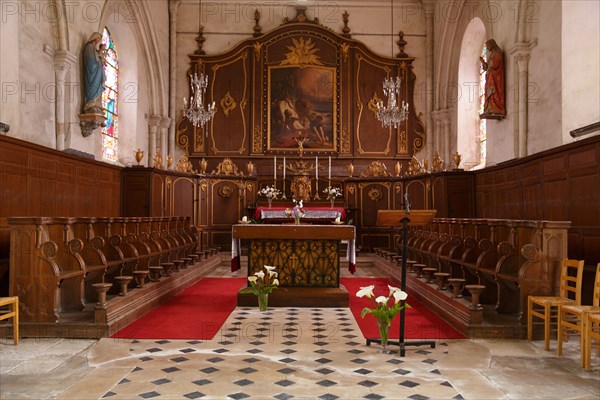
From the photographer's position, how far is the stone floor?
13.3ft

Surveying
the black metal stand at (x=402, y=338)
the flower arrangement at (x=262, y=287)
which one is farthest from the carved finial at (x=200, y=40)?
the black metal stand at (x=402, y=338)

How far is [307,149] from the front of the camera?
1728cm

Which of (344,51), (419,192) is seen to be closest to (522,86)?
Answer: (419,192)

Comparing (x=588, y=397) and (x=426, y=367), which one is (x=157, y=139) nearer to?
(x=426, y=367)

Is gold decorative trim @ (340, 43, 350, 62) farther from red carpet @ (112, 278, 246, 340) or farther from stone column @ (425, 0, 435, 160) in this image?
red carpet @ (112, 278, 246, 340)

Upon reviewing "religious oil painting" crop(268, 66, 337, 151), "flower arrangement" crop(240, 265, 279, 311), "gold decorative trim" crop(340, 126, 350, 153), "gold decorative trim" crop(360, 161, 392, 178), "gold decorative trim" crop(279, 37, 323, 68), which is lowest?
"flower arrangement" crop(240, 265, 279, 311)

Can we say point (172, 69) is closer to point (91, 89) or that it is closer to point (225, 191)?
point (225, 191)

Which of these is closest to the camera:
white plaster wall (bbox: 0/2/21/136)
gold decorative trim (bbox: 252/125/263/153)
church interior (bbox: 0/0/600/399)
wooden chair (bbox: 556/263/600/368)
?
wooden chair (bbox: 556/263/600/368)

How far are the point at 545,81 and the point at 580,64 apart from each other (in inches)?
30.2

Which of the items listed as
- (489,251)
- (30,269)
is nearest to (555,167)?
(489,251)

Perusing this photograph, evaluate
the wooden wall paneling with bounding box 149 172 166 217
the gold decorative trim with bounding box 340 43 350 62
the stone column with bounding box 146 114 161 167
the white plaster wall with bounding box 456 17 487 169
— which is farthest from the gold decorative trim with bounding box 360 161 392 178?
the stone column with bounding box 146 114 161 167

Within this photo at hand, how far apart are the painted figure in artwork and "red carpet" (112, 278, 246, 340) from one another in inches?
181

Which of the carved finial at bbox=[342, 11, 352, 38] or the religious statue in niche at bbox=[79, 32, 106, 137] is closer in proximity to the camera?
the religious statue in niche at bbox=[79, 32, 106, 137]

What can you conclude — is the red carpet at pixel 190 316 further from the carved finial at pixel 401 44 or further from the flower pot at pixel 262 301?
the carved finial at pixel 401 44
